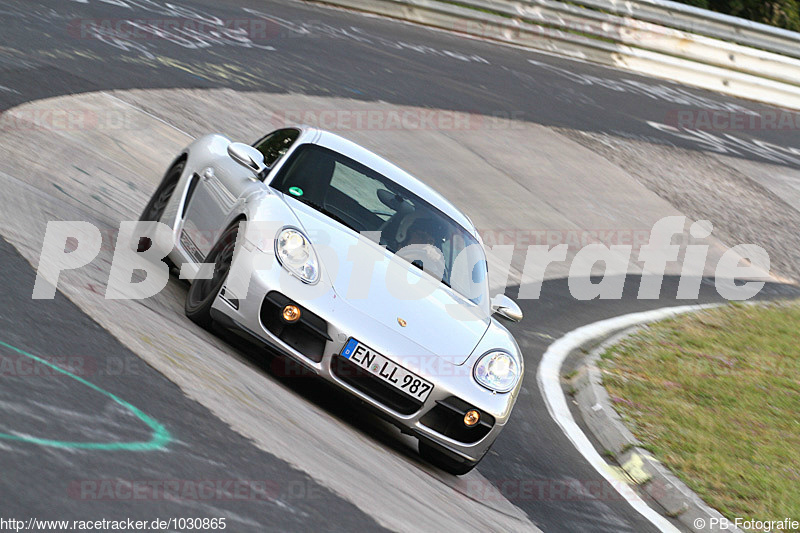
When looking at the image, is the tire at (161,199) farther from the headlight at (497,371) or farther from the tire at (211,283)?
the headlight at (497,371)

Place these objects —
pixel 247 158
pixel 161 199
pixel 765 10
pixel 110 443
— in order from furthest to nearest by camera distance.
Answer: pixel 765 10
pixel 161 199
pixel 247 158
pixel 110 443

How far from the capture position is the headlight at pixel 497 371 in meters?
5.88

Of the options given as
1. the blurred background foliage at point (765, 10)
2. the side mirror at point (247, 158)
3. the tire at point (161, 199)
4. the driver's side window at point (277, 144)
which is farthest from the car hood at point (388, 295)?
the blurred background foliage at point (765, 10)

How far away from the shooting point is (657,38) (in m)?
22.0

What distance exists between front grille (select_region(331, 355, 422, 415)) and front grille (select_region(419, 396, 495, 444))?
4.6 inches

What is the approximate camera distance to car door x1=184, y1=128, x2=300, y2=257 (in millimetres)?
6633

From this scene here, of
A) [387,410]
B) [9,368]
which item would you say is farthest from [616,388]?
[9,368]

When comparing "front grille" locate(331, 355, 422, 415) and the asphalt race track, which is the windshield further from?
"front grille" locate(331, 355, 422, 415)

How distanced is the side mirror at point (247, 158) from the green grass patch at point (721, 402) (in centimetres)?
328

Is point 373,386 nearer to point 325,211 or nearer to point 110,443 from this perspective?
point 325,211

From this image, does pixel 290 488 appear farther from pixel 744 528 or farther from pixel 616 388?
pixel 616 388

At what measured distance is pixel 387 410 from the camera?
5574 millimetres

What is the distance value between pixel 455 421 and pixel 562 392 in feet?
9.80

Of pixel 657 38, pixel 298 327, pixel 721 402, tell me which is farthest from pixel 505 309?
pixel 657 38
